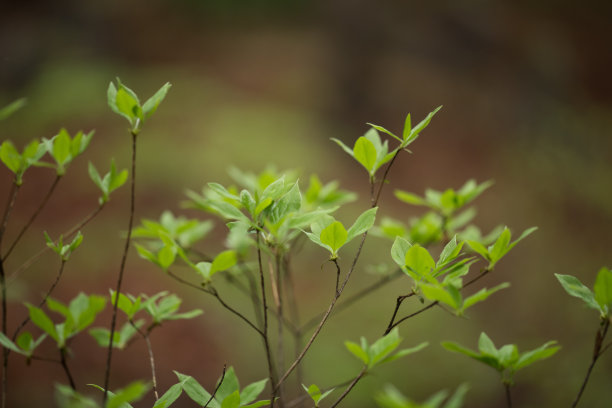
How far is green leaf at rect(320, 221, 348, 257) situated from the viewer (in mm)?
487

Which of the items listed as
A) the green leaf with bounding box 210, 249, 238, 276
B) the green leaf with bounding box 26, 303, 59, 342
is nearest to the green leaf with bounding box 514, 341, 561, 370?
the green leaf with bounding box 210, 249, 238, 276

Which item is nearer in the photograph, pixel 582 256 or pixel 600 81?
pixel 582 256

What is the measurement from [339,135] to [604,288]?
9.95ft

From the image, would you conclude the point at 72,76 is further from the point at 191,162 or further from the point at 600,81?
the point at 600,81

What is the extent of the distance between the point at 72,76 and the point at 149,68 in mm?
632

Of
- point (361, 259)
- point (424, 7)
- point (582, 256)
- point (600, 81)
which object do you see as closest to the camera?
point (361, 259)

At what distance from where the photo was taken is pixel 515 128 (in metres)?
3.56

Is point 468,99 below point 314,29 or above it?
below

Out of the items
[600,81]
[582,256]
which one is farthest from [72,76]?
[600,81]

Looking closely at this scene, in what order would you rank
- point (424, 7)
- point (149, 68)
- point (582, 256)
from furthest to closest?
point (424, 7), point (149, 68), point (582, 256)

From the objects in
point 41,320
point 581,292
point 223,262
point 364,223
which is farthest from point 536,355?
point 41,320

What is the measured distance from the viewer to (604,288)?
0.46 metres

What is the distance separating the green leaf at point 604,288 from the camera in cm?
45

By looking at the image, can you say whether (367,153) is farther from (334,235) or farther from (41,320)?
(41,320)
